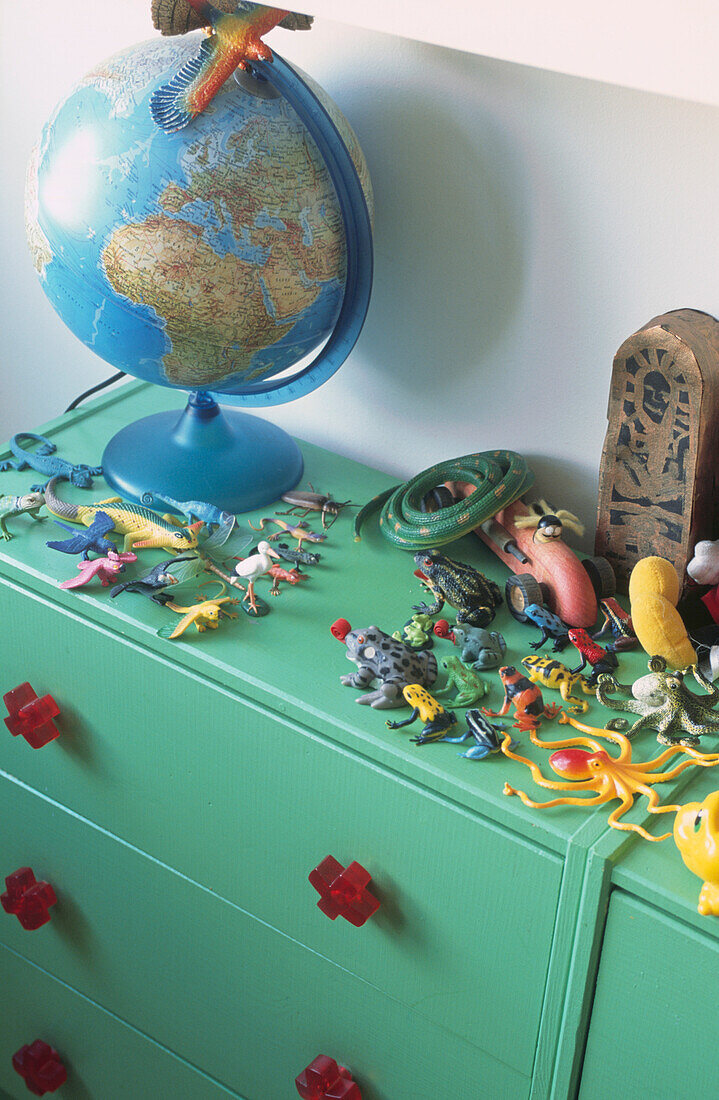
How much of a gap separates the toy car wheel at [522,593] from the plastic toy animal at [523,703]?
0.38 ft

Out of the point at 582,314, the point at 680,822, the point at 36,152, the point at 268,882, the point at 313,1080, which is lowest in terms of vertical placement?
the point at 313,1080

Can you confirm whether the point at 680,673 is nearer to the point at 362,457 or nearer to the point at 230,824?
the point at 230,824

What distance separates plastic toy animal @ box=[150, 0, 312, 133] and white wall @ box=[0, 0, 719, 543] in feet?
0.68

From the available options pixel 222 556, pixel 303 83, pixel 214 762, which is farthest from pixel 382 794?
pixel 303 83

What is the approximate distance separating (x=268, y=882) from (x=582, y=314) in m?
0.70

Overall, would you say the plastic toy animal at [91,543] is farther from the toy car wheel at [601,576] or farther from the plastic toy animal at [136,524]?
the toy car wheel at [601,576]

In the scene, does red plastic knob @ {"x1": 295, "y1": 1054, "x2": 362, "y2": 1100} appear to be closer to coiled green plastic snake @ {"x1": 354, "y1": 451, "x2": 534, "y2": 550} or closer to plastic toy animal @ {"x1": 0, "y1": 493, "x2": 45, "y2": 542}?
coiled green plastic snake @ {"x1": 354, "y1": 451, "x2": 534, "y2": 550}

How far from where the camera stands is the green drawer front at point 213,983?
1.08 metres

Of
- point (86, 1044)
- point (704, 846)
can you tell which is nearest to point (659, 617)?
point (704, 846)

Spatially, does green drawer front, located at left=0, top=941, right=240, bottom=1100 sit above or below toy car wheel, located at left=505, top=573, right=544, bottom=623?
below

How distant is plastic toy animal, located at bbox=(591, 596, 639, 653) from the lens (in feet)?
3.57

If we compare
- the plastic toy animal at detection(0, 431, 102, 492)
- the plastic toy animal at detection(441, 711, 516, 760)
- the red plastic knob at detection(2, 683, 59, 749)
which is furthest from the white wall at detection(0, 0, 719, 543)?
the red plastic knob at detection(2, 683, 59, 749)

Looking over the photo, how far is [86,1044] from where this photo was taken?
4.75 feet

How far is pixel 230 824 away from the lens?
44.3 inches
